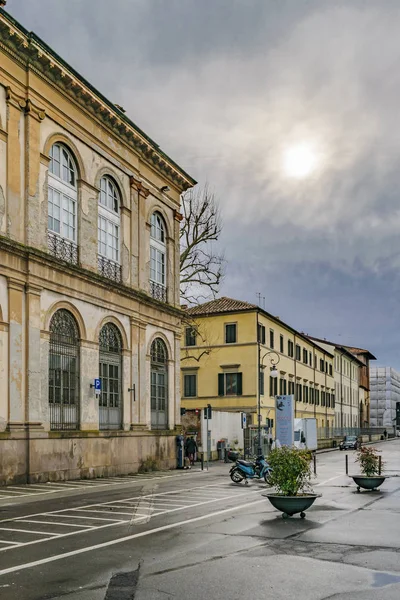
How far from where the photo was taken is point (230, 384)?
178 ft

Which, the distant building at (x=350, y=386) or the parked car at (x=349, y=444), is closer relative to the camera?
the parked car at (x=349, y=444)

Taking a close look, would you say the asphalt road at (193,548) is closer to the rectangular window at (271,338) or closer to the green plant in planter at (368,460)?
the green plant in planter at (368,460)

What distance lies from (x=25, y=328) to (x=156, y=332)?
35.4 ft

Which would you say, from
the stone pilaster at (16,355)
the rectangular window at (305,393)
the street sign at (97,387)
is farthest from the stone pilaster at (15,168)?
the rectangular window at (305,393)

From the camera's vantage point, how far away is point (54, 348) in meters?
25.2

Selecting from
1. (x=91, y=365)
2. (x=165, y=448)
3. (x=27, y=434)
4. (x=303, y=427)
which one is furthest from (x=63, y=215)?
(x=303, y=427)

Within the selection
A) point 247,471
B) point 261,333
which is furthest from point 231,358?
point 247,471

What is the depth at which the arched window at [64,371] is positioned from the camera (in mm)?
25031

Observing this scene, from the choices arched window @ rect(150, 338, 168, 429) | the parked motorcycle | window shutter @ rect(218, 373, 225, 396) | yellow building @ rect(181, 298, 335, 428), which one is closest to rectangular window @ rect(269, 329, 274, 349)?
yellow building @ rect(181, 298, 335, 428)

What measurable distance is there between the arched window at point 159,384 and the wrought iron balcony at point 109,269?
15.4ft

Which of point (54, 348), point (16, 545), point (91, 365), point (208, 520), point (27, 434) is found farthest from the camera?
point (91, 365)

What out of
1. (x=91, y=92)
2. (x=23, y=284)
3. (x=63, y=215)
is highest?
(x=91, y=92)

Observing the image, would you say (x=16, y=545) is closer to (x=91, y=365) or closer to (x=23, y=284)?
(x=23, y=284)

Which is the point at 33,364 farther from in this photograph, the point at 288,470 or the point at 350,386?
the point at 350,386
